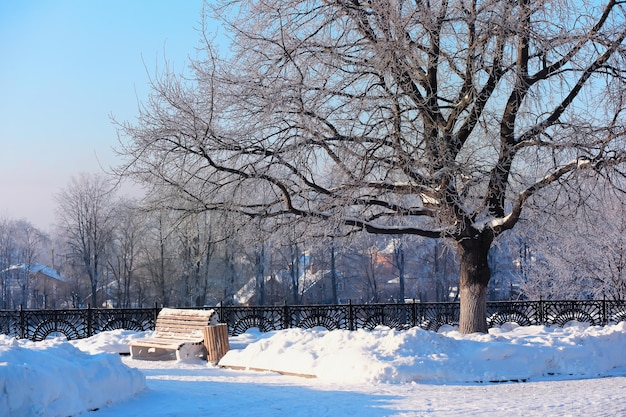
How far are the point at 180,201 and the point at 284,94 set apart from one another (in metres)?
3.61

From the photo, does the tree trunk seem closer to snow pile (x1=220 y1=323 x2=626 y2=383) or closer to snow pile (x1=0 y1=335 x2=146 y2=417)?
snow pile (x1=220 y1=323 x2=626 y2=383)

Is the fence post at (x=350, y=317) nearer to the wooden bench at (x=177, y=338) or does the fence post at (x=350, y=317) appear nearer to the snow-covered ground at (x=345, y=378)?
the snow-covered ground at (x=345, y=378)

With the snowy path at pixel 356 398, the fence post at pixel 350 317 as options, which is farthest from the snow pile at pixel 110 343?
the fence post at pixel 350 317

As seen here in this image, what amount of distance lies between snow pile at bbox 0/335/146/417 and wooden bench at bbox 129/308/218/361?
190 inches

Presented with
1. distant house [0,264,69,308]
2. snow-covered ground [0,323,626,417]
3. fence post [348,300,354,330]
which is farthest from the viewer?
distant house [0,264,69,308]

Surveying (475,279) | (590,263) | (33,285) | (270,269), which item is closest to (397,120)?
(475,279)

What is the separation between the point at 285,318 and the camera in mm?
18609

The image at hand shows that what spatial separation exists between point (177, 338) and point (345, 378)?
487 cm

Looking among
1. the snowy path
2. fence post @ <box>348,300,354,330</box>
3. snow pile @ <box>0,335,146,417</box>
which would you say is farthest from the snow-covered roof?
snow pile @ <box>0,335,146,417</box>

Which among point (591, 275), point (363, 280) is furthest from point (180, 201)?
point (363, 280)

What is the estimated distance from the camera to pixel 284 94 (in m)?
13.1

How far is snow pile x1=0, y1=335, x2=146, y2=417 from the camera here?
261 inches

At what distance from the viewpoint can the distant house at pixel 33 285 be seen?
6128cm

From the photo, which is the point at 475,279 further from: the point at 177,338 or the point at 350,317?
the point at 177,338
